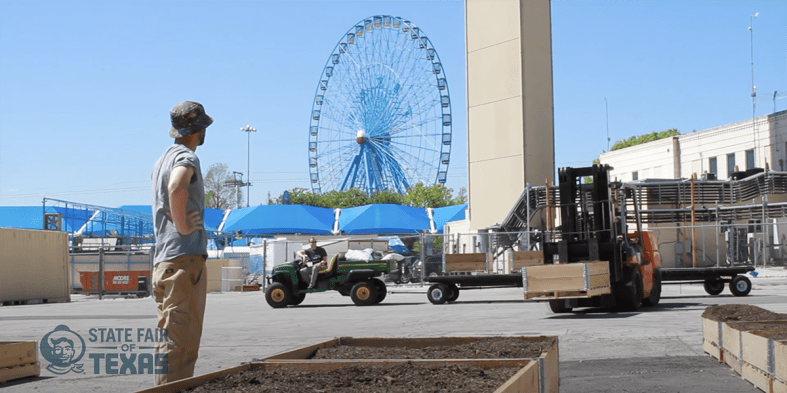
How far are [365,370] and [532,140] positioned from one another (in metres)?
36.3

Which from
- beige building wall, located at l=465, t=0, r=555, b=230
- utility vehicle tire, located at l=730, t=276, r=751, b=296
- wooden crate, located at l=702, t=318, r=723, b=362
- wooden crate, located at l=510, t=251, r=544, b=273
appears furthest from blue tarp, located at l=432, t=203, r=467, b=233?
wooden crate, located at l=702, t=318, r=723, b=362

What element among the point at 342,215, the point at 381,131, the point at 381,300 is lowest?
the point at 381,300

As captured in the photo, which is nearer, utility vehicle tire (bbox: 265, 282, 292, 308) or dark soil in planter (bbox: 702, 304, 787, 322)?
dark soil in planter (bbox: 702, 304, 787, 322)

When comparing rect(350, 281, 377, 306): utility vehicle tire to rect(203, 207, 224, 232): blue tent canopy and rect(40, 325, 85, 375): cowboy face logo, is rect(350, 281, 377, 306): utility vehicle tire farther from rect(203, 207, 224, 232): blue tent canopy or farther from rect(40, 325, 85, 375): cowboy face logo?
rect(203, 207, 224, 232): blue tent canopy

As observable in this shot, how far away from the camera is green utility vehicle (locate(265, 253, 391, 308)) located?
21172 millimetres

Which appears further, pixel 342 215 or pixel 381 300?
pixel 342 215

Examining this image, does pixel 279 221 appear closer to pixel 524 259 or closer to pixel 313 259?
pixel 313 259

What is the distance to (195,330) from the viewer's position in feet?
14.4

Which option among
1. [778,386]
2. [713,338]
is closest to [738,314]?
[713,338]

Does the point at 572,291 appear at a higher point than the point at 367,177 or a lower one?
lower

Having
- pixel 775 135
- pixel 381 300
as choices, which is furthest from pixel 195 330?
pixel 775 135

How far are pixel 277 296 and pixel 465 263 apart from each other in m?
6.00

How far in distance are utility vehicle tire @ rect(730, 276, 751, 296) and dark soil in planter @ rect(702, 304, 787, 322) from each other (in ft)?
37.4

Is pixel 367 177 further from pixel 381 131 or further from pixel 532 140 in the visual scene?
pixel 532 140
